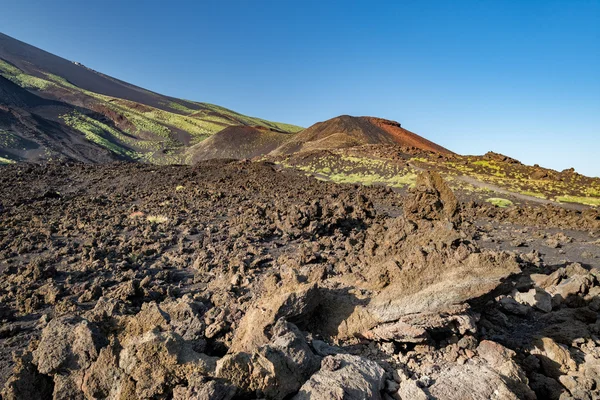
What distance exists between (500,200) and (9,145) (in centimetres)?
4084

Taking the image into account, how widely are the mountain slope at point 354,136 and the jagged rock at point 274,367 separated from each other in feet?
133

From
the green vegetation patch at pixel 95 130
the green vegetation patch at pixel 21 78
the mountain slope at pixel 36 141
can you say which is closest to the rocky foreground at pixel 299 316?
the mountain slope at pixel 36 141

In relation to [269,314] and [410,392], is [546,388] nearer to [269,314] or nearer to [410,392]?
[410,392]

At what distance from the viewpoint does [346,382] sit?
2.98 metres

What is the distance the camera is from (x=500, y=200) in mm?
19109

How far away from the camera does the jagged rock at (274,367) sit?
2.87 meters

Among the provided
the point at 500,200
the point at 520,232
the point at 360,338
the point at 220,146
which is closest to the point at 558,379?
the point at 360,338

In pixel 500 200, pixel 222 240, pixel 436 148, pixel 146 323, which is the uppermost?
pixel 436 148

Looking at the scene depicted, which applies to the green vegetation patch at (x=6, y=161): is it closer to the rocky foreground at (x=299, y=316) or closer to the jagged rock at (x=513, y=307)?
the rocky foreground at (x=299, y=316)

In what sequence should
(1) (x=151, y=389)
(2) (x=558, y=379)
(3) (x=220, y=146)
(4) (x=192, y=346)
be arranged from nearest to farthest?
(1) (x=151, y=389), (4) (x=192, y=346), (2) (x=558, y=379), (3) (x=220, y=146)

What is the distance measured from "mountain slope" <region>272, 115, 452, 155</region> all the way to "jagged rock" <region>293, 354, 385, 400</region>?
40.5m

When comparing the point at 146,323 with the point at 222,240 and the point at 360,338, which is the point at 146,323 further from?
the point at 222,240

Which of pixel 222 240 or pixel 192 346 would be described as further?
pixel 222 240

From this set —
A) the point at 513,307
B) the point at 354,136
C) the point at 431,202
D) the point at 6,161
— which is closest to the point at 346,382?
the point at 513,307
